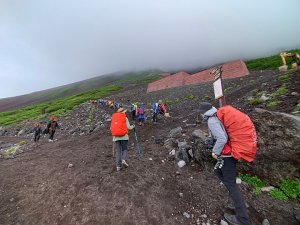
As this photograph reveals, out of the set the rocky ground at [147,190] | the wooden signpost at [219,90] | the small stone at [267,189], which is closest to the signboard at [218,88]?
the wooden signpost at [219,90]

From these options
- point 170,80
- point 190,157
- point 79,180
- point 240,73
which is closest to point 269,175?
point 190,157

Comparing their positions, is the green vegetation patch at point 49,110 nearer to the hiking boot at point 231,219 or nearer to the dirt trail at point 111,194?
the dirt trail at point 111,194

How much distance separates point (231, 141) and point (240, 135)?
0.26 metres

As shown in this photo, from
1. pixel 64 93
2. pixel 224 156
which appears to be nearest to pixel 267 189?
pixel 224 156

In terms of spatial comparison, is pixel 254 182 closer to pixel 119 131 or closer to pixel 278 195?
pixel 278 195

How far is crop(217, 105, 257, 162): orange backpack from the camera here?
562 centimetres

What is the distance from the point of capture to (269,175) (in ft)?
27.4

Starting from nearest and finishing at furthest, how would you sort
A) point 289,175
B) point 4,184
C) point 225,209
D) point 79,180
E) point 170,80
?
point 225,209 → point 289,175 → point 79,180 → point 4,184 → point 170,80

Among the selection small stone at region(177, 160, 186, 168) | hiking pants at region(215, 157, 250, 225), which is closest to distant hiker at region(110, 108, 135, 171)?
small stone at region(177, 160, 186, 168)

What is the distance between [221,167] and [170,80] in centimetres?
6511

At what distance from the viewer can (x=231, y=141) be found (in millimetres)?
5793

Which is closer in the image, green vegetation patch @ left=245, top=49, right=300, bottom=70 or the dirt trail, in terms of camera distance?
the dirt trail

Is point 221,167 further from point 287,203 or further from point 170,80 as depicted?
point 170,80

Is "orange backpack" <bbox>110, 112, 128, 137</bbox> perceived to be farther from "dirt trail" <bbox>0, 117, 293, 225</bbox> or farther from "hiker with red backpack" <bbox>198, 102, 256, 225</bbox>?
"hiker with red backpack" <bbox>198, 102, 256, 225</bbox>
